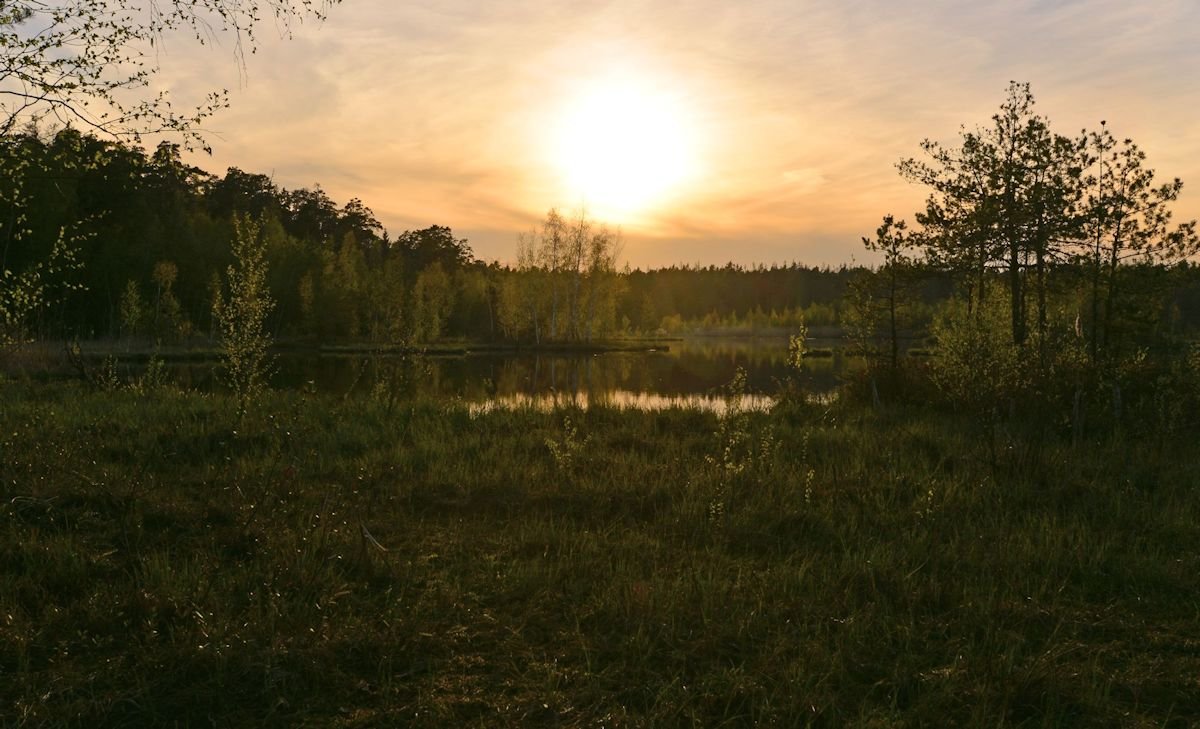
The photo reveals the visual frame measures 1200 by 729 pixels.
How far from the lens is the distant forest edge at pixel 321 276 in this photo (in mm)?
17141

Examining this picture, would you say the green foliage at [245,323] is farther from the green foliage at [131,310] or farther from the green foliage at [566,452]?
the green foliage at [131,310]

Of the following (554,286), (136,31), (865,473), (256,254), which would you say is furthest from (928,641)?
(554,286)

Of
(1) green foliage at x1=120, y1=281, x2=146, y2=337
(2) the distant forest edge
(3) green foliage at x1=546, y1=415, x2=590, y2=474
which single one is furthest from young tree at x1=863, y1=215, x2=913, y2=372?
(1) green foliage at x1=120, y1=281, x2=146, y2=337

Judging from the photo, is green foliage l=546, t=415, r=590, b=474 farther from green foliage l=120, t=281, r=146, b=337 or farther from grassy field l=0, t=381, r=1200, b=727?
green foliage l=120, t=281, r=146, b=337

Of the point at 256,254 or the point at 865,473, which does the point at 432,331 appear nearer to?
the point at 256,254

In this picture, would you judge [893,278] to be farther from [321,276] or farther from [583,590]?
[321,276]

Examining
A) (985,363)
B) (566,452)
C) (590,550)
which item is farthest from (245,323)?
(985,363)

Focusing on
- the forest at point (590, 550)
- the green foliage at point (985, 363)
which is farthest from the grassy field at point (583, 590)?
the green foliage at point (985, 363)

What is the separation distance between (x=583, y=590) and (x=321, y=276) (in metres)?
67.6

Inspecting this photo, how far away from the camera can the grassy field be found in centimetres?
414

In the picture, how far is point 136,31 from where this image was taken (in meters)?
7.03

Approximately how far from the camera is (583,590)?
224 inches

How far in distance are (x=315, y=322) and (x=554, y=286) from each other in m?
24.4

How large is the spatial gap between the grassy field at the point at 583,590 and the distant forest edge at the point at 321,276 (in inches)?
144
